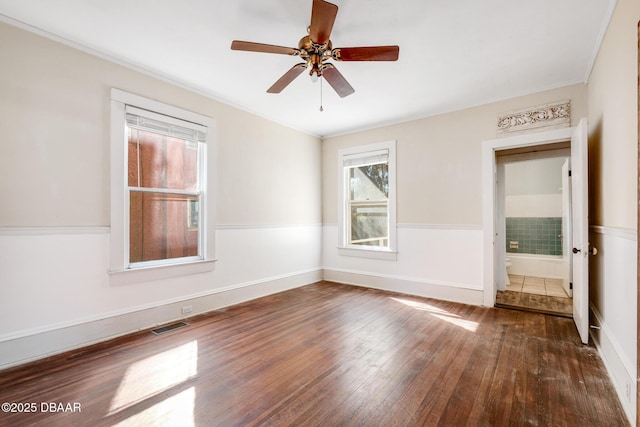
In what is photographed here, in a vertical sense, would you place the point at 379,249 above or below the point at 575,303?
above

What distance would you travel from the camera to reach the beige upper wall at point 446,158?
3.79 m

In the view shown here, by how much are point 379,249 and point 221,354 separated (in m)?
3.06

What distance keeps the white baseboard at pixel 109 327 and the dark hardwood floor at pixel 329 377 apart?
0.13m

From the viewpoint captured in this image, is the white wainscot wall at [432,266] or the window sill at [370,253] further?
the window sill at [370,253]

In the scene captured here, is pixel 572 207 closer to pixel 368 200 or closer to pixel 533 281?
pixel 533 281

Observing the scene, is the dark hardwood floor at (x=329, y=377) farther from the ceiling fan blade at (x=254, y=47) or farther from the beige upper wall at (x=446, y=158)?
the ceiling fan blade at (x=254, y=47)

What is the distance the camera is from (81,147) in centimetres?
263

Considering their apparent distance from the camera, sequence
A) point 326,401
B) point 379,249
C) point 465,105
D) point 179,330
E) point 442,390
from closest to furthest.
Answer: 1. point 326,401
2. point 442,390
3. point 179,330
4. point 465,105
5. point 379,249

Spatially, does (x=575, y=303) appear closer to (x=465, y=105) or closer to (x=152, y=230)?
(x=465, y=105)

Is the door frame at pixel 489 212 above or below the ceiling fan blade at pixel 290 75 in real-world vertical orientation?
below

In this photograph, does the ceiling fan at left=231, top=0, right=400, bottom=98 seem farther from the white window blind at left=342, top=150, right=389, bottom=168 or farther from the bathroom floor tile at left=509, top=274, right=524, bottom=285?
the bathroom floor tile at left=509, top=274, right=524, bottom=285

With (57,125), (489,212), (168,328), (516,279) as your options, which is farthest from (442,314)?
(57,125)

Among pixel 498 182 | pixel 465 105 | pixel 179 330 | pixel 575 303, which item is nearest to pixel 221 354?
pixel 179 330

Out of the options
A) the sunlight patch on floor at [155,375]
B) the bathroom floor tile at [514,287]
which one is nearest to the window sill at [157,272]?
the sunlight patch on floor at [155,375]
